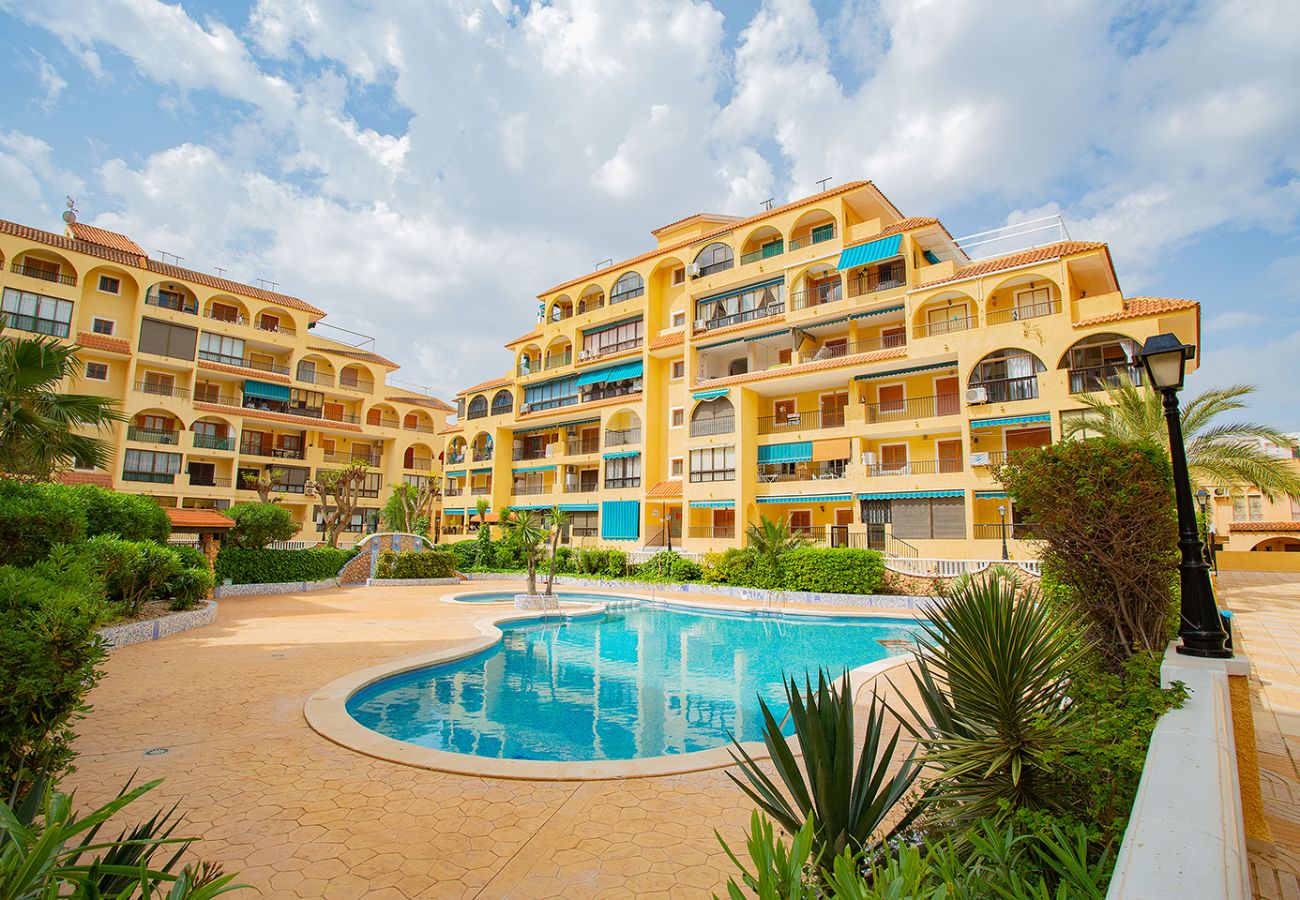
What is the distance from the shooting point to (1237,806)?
231cm

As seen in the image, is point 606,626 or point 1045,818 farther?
point 606,626

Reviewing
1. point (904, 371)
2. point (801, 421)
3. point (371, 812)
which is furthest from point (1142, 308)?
point (371, 812)

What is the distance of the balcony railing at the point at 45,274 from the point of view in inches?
1283

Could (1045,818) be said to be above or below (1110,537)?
below

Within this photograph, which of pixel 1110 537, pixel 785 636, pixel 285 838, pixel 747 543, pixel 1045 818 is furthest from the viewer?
pixel 747 543

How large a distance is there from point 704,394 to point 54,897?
97.6ft

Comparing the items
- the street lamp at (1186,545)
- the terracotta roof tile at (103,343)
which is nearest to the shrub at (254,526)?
the terracotta roof tile at (103,343)

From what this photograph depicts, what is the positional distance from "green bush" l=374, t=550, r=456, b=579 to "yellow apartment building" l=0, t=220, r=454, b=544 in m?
16.0

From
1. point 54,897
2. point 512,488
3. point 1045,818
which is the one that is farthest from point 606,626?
point 512,488

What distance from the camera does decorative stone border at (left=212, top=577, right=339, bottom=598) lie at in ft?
69.9

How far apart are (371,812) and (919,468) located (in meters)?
24.0

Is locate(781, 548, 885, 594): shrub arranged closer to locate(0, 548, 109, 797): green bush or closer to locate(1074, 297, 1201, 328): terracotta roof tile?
locate(1074, 297, 1201, 328): terracotta roof tile

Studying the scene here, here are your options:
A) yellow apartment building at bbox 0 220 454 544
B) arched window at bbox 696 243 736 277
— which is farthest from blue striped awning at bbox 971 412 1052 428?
yellow apartment building at bbox 0 220 454 544

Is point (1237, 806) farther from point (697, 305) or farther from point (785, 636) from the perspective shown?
point (697, 305)
